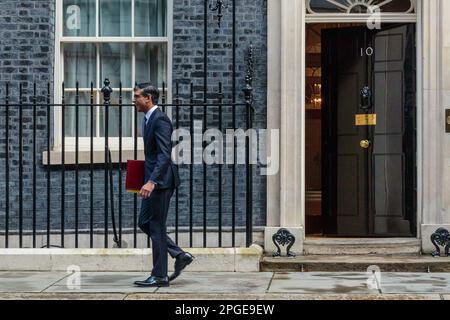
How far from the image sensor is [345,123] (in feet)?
37.6

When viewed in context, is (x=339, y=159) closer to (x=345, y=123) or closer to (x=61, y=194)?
(x=345, y=123)

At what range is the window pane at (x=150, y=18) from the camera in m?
11.2

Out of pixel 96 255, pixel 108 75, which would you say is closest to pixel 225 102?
pixel 108 75

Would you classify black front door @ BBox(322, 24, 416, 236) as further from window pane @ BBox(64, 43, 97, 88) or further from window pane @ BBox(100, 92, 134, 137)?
window pane @ BBox(64, 43, 97, 88)

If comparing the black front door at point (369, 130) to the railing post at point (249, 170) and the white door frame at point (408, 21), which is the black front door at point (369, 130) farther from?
the railing post at point (249, 170)

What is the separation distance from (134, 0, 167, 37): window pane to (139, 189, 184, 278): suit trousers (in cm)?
296

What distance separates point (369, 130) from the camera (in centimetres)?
1132

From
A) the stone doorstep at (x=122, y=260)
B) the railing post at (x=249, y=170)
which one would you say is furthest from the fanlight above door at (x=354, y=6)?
the stone doorstep at (x=122, y=260)

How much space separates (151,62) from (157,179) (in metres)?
2.94

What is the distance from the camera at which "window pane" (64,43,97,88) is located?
11.3m

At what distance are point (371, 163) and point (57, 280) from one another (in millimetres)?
3958

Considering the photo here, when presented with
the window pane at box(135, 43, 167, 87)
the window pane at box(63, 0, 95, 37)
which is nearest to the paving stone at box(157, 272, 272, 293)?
the window pane at box(135, 43, 167, 87)

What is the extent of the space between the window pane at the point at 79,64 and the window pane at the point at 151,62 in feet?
1.75

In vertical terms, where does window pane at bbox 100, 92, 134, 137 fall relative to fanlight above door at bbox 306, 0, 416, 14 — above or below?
below
